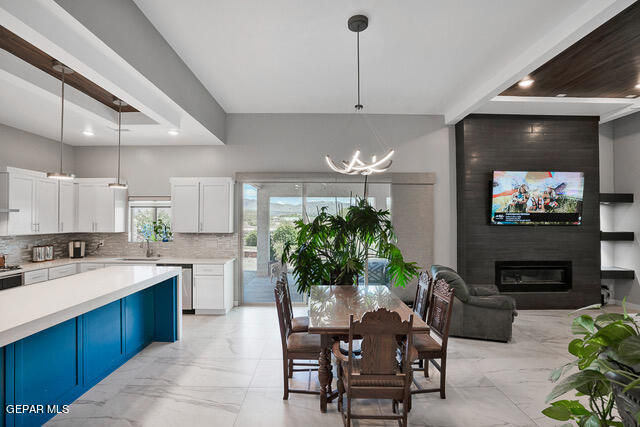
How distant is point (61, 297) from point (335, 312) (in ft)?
6.87

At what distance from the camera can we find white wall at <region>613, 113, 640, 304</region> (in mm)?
5270

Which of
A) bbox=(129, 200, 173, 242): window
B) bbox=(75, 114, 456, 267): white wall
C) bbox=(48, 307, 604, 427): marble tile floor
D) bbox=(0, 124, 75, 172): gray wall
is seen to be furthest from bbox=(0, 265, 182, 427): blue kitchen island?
bbox=(0, 124, 75, 172): gray wall

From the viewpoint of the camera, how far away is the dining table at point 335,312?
7.66ft

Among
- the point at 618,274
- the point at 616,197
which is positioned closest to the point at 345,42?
the point at 616,197

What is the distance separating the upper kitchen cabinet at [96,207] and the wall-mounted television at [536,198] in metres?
5.91

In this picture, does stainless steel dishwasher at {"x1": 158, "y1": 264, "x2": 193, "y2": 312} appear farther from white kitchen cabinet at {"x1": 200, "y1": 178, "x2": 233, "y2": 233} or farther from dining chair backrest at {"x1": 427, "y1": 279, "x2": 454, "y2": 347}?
dining chair backrest at {"x1": 427, "y1": 279, "x2": 454, "y2": 347}

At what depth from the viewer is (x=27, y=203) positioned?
4.52 m

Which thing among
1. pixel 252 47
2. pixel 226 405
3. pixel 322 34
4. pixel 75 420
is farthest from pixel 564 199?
pixel 75 420

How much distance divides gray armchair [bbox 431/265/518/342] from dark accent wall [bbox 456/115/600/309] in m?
1.25

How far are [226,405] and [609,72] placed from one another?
17.0 feet

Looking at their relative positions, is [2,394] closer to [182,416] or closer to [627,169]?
[182,416]

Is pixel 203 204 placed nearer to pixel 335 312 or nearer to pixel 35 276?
pixel 35 276

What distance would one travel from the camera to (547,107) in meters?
4.83

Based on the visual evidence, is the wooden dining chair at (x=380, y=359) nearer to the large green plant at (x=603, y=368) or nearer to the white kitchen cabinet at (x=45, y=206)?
the large green plant at (x=603, y=368)
